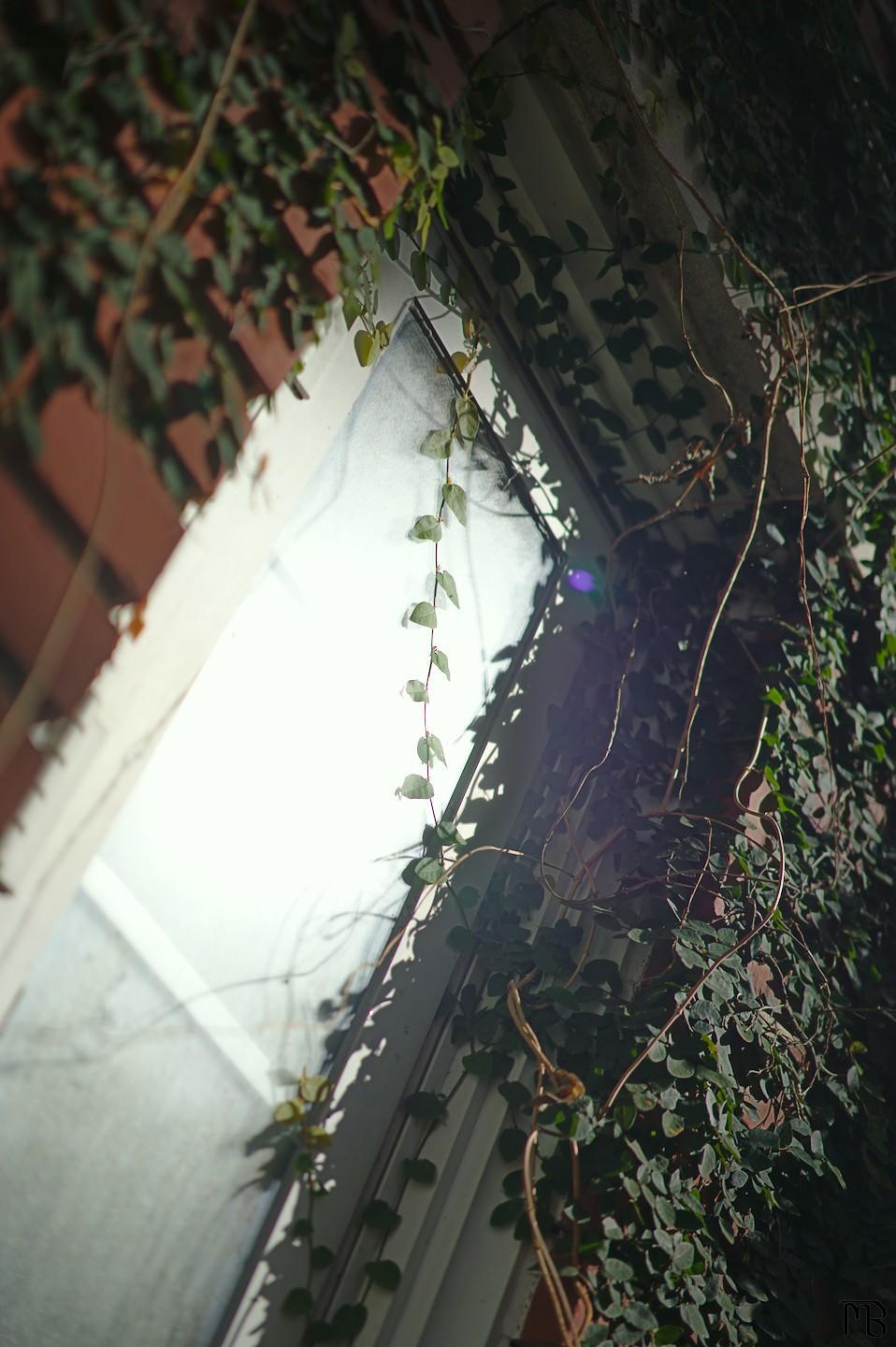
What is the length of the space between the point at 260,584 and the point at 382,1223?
93cm

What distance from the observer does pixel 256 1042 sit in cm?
133

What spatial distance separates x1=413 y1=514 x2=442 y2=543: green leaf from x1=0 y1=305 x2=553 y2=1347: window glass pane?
0.6 inches

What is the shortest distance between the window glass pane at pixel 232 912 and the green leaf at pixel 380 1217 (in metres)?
0.18

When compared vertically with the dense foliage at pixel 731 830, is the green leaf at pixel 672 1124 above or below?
below

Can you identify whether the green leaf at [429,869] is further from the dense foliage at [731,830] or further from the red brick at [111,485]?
the red brick at [111,485]

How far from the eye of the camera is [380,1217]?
1407mm

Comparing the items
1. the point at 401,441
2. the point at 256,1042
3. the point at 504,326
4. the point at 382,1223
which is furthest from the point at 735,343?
the point at 382,1223

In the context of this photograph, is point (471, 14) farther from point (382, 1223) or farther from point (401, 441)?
point (382, 1223)

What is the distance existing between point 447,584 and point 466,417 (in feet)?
1.01

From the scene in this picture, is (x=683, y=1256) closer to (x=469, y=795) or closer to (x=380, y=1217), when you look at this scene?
(x=380, y=1217)

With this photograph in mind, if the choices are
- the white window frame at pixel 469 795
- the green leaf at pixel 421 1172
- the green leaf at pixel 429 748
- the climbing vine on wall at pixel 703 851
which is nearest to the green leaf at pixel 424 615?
the green leaf at pixel 429 748

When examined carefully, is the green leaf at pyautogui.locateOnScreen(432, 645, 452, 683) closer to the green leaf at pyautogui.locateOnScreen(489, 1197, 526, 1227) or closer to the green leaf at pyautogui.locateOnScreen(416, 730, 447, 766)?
the green leaf at pyautogui.locateOnScreen(416, 730, 447, 766)

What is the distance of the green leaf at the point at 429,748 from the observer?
1594mm

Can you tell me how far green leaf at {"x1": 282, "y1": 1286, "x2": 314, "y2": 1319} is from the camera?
1289 mm
